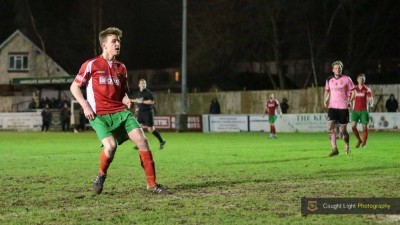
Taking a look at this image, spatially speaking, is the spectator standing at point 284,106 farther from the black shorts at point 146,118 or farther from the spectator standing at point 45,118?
the black shorts at point 146,118

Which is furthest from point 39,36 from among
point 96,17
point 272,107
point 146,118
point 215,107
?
point 146,118

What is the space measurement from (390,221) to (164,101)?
40.9m

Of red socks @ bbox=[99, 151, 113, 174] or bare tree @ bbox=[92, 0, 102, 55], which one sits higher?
bare tree @ bbox=[92, 0, 102, 55]

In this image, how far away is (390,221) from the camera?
6797 millimetres

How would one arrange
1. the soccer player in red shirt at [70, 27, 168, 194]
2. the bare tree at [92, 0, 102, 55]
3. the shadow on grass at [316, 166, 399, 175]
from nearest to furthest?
the soccer player in red shirt at [70, 27, 168, 194]
the shadow on grass at [316, 166, 399, 175]
the bare tree at [92, 0, 102, 55]

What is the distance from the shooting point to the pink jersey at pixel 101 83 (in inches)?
384

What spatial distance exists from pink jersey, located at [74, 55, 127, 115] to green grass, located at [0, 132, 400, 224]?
1204 millimetres

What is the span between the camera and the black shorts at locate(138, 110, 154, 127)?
20406 mm

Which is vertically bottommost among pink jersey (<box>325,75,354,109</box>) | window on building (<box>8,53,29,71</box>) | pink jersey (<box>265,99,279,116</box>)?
pink jersey (<box>265,99,279,116</box>)

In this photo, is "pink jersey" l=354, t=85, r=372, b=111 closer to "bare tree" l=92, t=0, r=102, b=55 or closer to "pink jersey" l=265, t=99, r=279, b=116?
"pink jersey" l=265, t=99, r=279, b=116

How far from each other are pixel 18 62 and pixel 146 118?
4828cm

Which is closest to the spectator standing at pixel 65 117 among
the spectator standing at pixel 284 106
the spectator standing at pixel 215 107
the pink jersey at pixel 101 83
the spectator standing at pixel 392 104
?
the spectator standing at pixel 215 107

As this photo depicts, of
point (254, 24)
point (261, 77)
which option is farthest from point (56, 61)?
point (254, 24)

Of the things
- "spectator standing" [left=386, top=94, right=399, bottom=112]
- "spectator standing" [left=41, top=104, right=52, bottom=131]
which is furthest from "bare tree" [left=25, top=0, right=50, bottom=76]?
"spectator standing" [left=386, top=94, right=399, bottom=112]
